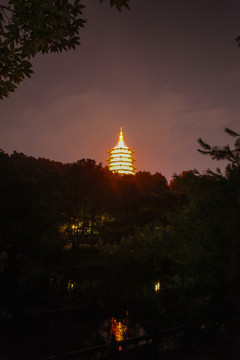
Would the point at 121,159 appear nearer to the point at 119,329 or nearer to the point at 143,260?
the point at 119,329

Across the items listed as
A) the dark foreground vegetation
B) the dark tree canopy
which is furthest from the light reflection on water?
the dark tree canopy

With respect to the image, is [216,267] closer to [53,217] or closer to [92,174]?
[53,217]

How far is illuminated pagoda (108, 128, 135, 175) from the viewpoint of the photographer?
310ft

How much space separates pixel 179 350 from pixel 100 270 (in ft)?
49.7

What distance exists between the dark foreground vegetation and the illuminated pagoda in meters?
62.5

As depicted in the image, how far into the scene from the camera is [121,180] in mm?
42156

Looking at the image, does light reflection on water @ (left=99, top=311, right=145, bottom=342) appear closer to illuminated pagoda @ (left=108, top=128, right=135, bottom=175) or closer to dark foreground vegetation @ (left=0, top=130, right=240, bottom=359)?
dark foreground vegetation @ (left=0, top=130, right=240, bottom=359)

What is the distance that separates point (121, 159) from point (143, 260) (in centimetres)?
8921

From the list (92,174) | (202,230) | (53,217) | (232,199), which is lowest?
(202,230)

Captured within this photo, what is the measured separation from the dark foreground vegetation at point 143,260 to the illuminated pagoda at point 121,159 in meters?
62.5

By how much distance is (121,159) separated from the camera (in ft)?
313

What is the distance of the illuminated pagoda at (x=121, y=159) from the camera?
94.4 m

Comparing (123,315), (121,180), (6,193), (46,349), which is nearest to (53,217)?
(6,193)

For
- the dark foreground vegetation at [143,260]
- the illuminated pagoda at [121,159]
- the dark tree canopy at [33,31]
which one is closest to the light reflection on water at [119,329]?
the dark foreground vegetation at [143,260]
